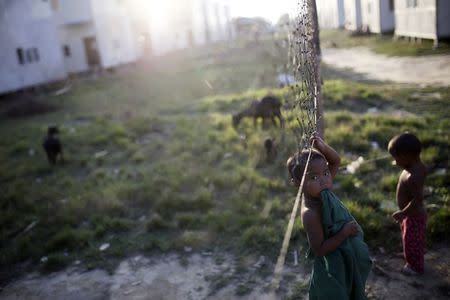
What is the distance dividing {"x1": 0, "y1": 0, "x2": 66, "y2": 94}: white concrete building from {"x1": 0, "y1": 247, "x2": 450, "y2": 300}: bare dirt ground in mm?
16025

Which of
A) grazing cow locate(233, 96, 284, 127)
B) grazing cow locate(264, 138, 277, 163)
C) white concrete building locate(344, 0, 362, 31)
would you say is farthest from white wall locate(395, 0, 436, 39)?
grazing cow locate(264, 138, 277, 163)

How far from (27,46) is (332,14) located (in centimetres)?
2313

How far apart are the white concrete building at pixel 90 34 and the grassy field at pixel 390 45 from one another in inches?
524

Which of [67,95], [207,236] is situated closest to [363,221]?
[207,236]

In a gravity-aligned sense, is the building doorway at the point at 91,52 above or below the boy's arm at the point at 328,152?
above

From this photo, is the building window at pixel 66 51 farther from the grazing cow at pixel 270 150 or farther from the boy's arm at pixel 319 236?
the boy's arm at pixel 319 236

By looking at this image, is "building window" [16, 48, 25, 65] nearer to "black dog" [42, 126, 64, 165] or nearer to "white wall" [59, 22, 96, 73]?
"white wall" [59, 22, 96, 73]

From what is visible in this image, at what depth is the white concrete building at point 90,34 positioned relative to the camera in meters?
23.9

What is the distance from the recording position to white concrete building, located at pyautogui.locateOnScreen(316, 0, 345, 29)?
98.4ft

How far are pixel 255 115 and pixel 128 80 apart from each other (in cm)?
1367

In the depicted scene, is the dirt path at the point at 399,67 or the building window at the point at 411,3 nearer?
the dirt path at the point at 399,67

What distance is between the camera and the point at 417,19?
1555 centimetres

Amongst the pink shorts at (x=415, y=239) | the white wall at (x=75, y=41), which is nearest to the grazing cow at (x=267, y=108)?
the pink shorts at (x=415, y=239)

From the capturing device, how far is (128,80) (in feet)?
64.3
